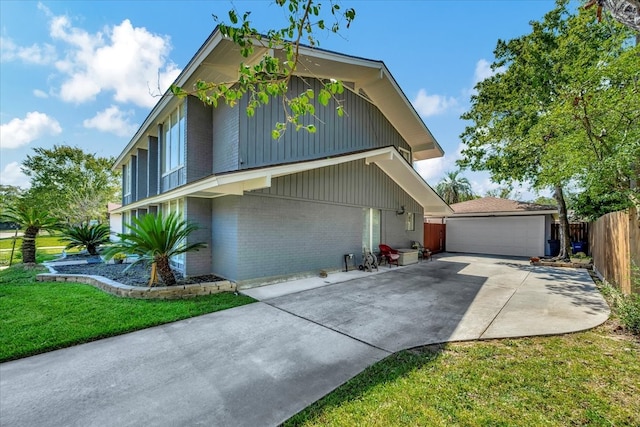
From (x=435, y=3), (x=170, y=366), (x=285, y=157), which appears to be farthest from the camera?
(x=285, y=157)

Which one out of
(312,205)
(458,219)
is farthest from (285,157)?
(458,219)

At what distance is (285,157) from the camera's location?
8711mm

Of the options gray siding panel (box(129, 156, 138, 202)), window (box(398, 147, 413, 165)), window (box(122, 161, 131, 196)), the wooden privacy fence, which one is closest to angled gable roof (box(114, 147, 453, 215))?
window (box(398, 147, 413, 165))

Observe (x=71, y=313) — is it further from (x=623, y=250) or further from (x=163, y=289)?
(x=623, y=250)

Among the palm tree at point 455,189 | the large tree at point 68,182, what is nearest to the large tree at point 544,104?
the palm tree at point 455,189

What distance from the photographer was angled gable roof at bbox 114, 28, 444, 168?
7.08m

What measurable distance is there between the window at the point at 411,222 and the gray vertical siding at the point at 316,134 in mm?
3910

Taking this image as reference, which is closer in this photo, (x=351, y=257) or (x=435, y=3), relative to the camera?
(x=435, y=3)

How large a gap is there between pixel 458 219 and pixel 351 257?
469 inches

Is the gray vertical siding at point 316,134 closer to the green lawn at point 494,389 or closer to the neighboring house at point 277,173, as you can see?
the neighboring house at point 277,173

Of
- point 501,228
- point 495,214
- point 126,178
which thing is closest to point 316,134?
point 495,214

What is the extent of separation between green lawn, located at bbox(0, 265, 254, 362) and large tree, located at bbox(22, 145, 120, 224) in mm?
25842

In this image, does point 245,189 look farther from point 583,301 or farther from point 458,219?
point 458,219

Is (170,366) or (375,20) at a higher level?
(375,20)
